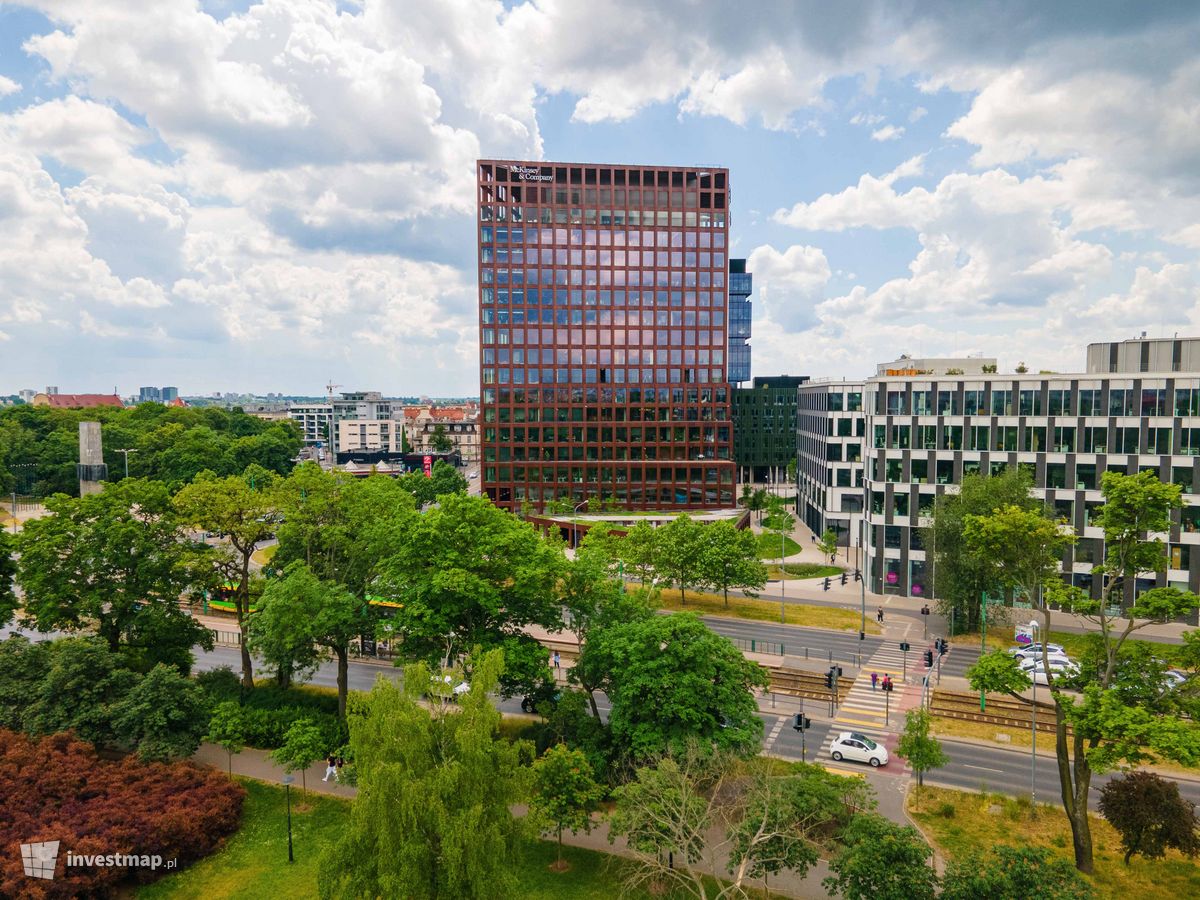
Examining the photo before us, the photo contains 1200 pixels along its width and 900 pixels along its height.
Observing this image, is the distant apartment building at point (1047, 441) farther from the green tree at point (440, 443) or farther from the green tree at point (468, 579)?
the green tree at point (440, 443)

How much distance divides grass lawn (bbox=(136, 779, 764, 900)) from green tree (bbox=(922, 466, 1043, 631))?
136 ft

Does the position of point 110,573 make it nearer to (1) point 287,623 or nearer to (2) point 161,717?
(2) point 161,717

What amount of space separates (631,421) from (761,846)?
9727cm

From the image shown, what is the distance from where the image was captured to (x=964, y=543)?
58094 mm

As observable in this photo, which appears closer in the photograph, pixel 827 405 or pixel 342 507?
pixel 342 507

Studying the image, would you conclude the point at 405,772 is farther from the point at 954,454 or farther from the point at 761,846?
the point at 954,454

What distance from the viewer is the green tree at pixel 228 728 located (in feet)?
118

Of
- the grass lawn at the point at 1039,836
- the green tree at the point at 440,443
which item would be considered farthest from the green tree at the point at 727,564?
the green tree at the point at 440,443

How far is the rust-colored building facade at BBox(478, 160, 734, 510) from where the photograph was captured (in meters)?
118

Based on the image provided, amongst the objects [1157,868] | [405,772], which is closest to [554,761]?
[405,772]

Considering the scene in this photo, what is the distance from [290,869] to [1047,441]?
2862 inches

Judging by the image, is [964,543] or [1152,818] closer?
A: [1152,818]

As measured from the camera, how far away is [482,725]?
77.2 feet

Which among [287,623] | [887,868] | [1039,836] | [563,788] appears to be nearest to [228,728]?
[287,623]
